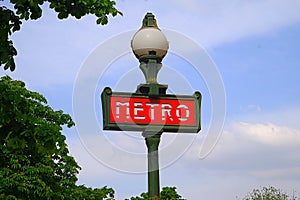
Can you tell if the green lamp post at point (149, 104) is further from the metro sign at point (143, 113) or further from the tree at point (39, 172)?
the tree at point (39, 172)

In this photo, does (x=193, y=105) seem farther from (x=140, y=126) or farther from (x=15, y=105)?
(x=15, y=105)

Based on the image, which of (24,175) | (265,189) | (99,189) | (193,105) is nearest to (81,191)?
(99,189)

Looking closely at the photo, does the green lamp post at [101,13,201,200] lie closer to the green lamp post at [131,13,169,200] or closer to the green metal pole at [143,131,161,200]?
the green lamp post at [131,13,169,200]

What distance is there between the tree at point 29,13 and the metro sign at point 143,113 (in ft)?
4.94

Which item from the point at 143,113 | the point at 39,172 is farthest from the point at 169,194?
the point at 143,113

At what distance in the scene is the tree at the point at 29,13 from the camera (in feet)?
24.8

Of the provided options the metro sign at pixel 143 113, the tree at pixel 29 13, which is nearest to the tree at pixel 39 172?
the metro sign at pixel 143 113

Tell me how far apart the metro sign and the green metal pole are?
1.24 feet

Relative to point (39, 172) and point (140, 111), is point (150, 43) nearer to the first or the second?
point (140, 111)

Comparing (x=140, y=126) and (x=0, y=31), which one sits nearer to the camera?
(x=0, y=31)

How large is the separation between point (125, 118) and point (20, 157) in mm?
14252

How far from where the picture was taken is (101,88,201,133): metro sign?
995 centimetres

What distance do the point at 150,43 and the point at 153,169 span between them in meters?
2.02

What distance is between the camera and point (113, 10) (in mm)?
9172
